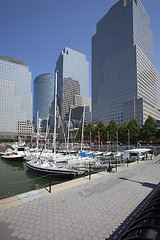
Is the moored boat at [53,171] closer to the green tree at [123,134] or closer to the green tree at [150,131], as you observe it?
the green tree at [150,131]

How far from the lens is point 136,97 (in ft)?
386

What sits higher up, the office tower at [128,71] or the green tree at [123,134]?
the office tower at [128,71]

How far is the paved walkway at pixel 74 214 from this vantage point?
5.31m

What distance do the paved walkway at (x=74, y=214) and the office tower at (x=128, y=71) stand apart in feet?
357

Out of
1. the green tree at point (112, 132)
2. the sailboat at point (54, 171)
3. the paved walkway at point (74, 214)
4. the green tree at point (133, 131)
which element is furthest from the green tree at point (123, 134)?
the paved walkway at point (74, 214)

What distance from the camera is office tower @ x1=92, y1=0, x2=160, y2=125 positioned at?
121 m

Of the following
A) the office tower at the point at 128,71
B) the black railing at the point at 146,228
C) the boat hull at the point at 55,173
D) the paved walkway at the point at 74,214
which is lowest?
the boat hull at the point at 55,173

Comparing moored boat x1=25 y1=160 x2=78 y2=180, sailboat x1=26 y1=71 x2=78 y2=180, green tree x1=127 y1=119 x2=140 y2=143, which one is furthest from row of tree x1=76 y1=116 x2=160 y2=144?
moored boat x1=25 y1=160 x2=78 y2=180

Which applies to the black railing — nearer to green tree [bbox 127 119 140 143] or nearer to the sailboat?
the sailboat

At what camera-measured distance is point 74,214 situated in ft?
22.0

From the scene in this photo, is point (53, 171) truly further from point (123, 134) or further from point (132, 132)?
point (123, 134)

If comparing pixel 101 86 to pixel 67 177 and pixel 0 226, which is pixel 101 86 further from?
pixel 0 226

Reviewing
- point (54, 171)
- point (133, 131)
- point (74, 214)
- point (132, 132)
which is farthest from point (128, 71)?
point (74, 214)

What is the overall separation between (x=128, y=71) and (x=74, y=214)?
467 feet
